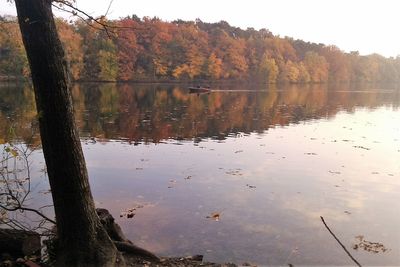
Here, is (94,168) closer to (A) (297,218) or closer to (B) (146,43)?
(A) (297,218)

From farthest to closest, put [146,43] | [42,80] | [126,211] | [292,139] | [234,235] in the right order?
[146,43], [292,139], [126,211], [234,235], [42,80]

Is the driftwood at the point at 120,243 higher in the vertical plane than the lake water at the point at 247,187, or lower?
higher

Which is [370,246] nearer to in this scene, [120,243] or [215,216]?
[215,216]

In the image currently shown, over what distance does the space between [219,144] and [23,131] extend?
10366 mm

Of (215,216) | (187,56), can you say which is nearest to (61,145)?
(215,216)

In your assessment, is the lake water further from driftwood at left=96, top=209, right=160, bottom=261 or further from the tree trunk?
the tree trunk

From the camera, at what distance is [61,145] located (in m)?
5.69

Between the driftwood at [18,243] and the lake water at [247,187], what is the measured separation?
5.32 feet

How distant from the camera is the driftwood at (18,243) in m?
6.83

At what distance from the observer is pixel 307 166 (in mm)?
16875

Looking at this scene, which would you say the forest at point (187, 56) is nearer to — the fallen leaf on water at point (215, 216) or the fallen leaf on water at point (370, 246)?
the fallen leaf on water at point (215, 216)

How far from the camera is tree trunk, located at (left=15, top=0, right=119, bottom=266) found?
539cm

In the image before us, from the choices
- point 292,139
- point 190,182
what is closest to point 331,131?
point 292,139

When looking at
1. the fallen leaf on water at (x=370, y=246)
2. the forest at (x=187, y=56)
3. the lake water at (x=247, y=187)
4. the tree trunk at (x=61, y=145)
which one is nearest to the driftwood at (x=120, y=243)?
the tree trunk at (x=61, y=145)
